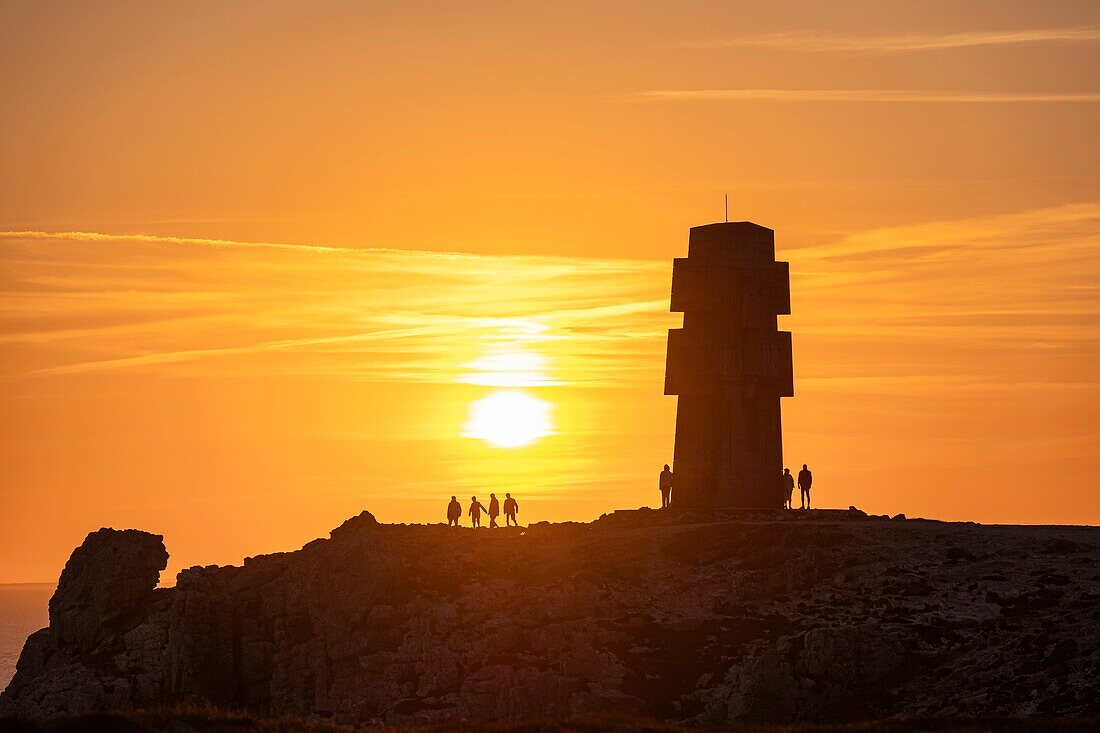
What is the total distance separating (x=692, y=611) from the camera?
215 ft

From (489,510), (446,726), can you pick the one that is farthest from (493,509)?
(446,726)

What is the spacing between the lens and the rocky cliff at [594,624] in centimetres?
5953

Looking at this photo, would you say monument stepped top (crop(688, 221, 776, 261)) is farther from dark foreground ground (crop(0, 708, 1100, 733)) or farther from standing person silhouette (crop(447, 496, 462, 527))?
dark foreground ground (crop(0, 708, 1100, 733))

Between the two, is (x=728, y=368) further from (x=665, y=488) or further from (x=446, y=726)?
(x=446, y=726)

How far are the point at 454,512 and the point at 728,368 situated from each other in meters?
13.8

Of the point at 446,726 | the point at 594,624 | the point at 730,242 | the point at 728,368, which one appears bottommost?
the point at 446,726

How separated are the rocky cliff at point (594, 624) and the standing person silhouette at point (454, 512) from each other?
5.46m

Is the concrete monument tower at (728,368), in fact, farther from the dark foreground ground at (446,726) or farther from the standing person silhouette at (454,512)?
the dark foreground ground at (446,726)

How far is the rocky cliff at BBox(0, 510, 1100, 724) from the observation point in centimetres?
5953

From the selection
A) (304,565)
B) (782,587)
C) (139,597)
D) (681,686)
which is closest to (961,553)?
(782,587)

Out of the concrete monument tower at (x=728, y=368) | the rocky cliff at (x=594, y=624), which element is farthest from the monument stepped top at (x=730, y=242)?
the rocky cliff at (x=594, y=624)

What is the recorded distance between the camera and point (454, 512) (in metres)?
80.0

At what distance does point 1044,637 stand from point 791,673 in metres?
8.33

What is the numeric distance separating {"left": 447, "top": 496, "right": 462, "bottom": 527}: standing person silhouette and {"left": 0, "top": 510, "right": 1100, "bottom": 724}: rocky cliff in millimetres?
5459
